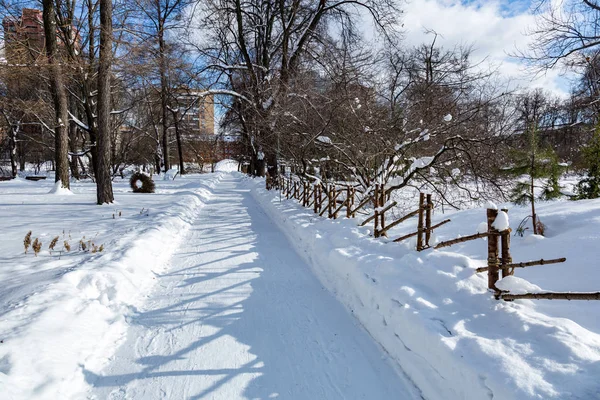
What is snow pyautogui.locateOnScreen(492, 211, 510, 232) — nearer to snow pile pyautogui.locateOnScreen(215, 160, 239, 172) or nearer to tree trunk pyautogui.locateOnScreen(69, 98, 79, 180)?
tree trunk pyautogui.locateOnScreen(69, 98, 79, 180)

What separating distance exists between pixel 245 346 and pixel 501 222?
2.50 meters

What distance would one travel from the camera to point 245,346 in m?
2.97

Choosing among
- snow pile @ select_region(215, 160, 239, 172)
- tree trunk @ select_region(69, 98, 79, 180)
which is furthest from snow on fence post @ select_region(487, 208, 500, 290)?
snow pile @ select_region(215, 160, 239, 172)

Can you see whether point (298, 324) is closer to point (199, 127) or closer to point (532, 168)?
point (532, 168)

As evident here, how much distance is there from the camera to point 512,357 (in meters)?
2.07

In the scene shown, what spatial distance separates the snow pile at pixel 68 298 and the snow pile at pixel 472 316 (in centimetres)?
254

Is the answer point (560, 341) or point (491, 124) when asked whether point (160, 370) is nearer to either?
point (560, 341)

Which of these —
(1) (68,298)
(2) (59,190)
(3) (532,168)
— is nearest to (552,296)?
(1) (68,298)

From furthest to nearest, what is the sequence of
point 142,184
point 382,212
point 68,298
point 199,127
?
point 199,127 < point 142,184 < point 382,212 < point 68,298

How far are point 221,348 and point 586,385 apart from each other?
8.47ft

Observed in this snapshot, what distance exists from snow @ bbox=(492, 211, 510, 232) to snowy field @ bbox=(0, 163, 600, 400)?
0.44 m

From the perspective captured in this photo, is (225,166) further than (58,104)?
Yes

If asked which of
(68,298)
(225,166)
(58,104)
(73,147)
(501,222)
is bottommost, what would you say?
(68,298)

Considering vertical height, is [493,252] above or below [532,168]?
below
